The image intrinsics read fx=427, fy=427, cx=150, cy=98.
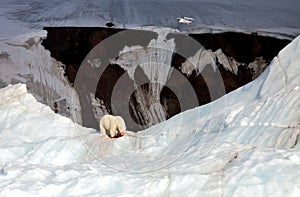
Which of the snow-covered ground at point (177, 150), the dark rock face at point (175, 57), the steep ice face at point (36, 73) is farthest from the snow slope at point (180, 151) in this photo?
the dark rock face at point (175, 57)

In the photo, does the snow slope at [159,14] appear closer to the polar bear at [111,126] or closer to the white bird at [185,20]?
the white bird at [185,20]

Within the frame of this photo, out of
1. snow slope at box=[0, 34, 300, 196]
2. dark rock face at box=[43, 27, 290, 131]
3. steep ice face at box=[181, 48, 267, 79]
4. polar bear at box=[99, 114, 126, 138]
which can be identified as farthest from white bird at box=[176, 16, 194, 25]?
snow slope at box=[0, 34, 300, 196]

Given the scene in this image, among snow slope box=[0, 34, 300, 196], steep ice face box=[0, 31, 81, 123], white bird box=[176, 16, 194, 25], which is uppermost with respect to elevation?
white bird box=[176, 16, 194, 25]

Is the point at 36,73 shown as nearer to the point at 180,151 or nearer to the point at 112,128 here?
the point at 112,128

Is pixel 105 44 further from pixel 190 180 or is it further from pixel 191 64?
pixel 190 180

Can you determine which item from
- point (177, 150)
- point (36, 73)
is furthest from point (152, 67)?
point (177, 150)

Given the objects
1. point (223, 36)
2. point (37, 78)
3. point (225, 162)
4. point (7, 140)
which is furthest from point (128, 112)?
point (225, 162)

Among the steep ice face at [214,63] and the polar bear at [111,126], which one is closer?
the polar bear at [111,126]

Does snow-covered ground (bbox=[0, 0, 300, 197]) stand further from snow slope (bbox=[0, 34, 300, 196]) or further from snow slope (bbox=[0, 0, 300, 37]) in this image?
snow slope (bbox=[0, 0, 300, 37])
